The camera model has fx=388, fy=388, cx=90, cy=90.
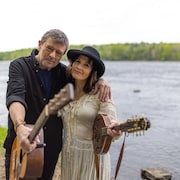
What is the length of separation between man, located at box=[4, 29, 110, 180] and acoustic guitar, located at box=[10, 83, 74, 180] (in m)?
0.15

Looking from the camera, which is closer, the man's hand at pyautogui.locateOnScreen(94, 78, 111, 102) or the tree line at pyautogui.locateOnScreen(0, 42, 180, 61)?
the man's hand at pyautogui.locateOnScreen(94, 78, 111, 102)

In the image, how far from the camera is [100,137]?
9.68 ft

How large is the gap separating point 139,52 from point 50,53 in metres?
99.3

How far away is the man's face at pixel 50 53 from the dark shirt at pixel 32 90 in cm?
11

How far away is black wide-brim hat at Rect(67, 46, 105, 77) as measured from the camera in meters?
3.07

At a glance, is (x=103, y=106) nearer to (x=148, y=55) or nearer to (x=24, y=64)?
(x=24, y=64)

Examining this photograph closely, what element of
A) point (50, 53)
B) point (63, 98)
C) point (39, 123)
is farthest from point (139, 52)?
point (63, 98)

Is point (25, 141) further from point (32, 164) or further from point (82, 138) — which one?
point (82, 138)

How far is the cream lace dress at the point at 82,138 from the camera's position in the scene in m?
3.09

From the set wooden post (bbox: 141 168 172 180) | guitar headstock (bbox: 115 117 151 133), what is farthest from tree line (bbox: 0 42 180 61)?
guitar headstock (bbox: 115 117 151 133)

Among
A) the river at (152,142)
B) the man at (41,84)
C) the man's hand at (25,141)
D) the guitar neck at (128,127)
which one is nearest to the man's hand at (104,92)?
the man at (41,84)

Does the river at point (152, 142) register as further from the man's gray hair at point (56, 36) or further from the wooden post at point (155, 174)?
the man's gray hair at point (56, 36)

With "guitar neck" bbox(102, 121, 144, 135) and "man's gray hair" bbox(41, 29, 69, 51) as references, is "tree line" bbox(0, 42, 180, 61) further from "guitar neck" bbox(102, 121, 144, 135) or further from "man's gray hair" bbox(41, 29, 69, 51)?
"guitar neck" bbox(102, 121, 144, 135)

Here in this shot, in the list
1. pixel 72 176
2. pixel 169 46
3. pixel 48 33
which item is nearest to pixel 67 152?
pixel 72 176
